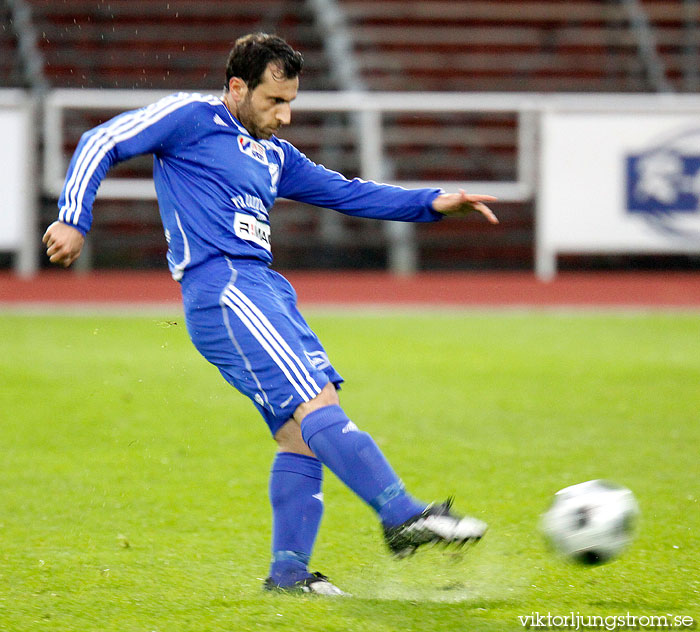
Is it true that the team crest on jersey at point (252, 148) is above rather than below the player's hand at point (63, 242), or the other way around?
above

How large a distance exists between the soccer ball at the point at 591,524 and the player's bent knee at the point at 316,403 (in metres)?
0.67

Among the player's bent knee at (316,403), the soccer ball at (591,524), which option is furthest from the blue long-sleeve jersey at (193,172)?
the soccer ball at (591,524)

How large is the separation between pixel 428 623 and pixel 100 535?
1.33m

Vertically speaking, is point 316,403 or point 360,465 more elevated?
point 316,403

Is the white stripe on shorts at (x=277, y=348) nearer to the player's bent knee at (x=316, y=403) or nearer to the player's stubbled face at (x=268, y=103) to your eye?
the player's bent knee at (x=316, y=403)

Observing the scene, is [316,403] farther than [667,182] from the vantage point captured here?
No

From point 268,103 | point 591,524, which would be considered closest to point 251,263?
point 268,103

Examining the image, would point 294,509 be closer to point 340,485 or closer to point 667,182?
point 340,485

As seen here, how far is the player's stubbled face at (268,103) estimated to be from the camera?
3025 millimetres

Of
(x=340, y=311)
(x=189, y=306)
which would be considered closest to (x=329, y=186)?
(x=189, y=306)

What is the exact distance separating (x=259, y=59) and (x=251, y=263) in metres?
0.56

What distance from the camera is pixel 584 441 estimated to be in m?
5.09

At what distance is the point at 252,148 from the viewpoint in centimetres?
314

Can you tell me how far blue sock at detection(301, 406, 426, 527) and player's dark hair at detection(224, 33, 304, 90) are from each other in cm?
95
